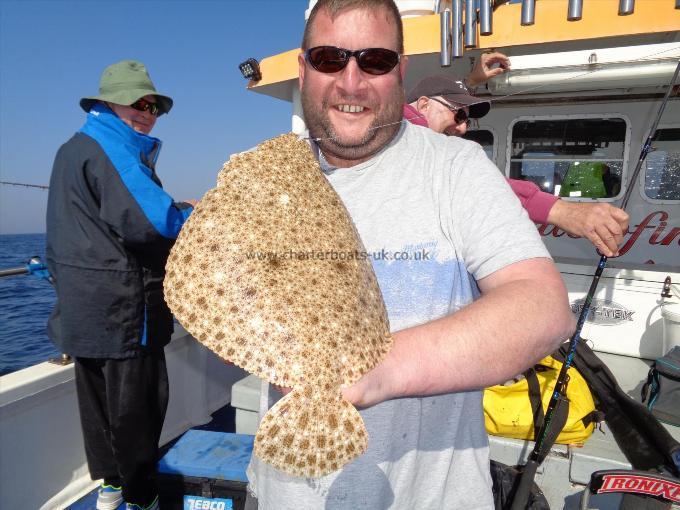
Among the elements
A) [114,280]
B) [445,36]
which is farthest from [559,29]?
[114,280]

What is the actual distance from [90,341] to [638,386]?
5053mm

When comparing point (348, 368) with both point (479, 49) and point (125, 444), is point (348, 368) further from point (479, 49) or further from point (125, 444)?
point (479, 49)

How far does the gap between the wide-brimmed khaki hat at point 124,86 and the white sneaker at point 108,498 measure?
9.85 ft

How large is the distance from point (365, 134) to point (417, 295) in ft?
2.06

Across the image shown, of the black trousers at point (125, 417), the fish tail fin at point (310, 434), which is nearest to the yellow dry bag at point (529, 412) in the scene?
the fish tail fin at point (310, 434)

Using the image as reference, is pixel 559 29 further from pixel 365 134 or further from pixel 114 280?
pixel 114 280

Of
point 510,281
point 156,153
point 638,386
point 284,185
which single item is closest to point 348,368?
point 510,281

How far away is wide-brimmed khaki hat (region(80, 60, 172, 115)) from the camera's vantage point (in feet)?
10.2

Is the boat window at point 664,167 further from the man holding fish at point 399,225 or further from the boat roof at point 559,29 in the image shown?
the man holding fish at point 399,225

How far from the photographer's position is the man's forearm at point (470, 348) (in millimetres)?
993

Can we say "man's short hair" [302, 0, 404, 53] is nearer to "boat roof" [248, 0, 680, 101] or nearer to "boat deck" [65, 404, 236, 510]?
"boat roof" [248, 0, 680, 101]

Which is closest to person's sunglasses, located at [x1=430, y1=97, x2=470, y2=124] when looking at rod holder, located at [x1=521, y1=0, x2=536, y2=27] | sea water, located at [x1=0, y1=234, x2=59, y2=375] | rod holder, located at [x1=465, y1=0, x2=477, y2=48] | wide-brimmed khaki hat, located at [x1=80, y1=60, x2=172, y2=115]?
rod holder, located at [x1=465, y1=0, x2=477, y2=48]

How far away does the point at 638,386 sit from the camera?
417cm

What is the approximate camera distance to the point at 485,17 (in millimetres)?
4332
